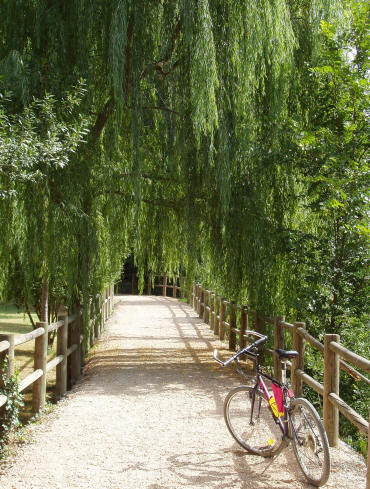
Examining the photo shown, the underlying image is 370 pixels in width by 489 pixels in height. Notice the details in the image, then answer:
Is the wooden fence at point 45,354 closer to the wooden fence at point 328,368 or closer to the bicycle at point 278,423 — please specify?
the bicycle at point 278,423

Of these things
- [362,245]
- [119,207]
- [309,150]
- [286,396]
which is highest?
[309,150]

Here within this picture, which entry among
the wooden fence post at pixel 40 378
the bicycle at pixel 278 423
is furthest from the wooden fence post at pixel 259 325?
the bicycle at pixel 278 423

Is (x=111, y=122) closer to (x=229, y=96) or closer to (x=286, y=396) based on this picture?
(x=229, y=96)

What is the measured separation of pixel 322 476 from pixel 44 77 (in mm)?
5424

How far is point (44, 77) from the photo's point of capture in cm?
702

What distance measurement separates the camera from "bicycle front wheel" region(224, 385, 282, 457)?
186 inches

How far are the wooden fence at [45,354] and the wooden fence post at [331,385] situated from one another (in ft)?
8.96

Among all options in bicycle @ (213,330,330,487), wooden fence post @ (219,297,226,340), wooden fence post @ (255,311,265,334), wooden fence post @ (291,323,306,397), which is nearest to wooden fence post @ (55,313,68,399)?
wooden fence post @ (255,311,265,334)

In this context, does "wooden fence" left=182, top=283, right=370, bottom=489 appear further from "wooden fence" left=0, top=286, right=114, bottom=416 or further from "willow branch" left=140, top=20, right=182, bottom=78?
"willow branch" left=140, top=20, right=182, bottom=78

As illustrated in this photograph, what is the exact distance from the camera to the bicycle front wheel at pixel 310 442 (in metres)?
3.85

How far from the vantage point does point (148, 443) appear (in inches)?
202

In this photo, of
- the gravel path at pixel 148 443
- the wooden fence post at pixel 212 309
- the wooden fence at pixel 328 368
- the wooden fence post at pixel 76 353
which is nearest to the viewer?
the gravel path at pixel 148 443

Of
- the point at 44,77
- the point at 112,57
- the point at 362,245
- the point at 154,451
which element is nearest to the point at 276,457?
the point at 154,451

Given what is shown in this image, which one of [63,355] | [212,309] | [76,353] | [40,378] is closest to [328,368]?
[40,378]
